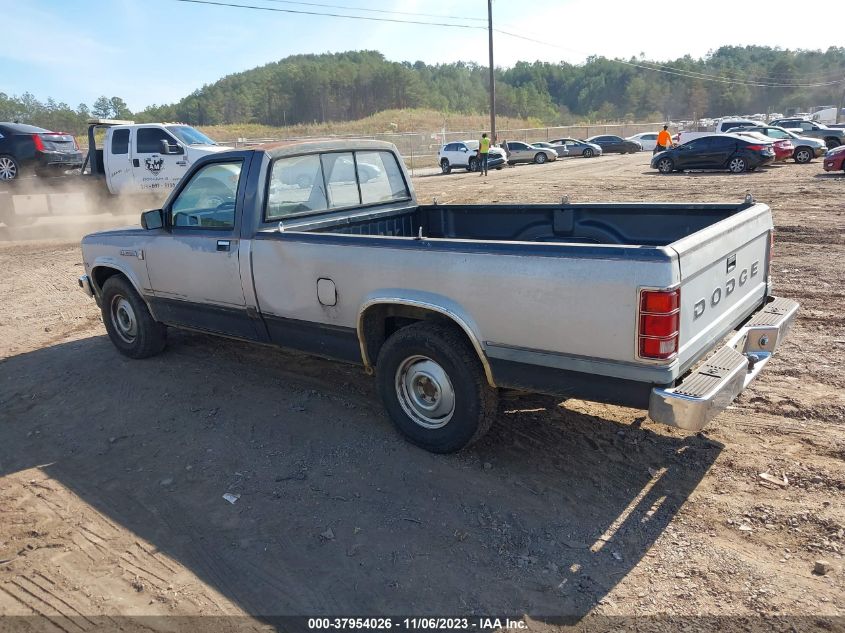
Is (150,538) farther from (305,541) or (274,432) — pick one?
(274,432)

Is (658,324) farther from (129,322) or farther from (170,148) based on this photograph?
(170,148)

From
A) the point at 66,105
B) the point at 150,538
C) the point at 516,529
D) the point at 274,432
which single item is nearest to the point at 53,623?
the point at 150,538

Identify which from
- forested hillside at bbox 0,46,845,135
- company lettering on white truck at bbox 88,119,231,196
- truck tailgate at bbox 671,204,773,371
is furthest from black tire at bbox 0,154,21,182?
forested hillside at bbox 0,46,845,135

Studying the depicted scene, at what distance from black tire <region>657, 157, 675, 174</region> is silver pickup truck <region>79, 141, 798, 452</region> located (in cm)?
2092

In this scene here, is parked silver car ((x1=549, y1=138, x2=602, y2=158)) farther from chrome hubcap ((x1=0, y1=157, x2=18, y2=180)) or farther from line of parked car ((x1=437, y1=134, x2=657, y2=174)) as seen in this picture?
chrome hubcap ((x1=0, y1=157, x2=18, y2=180))

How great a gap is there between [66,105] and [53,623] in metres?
83.9

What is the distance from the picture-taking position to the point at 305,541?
3463 millimetres

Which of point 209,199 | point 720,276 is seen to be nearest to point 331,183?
point 209,199

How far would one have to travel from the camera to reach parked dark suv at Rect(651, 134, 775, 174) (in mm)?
22359

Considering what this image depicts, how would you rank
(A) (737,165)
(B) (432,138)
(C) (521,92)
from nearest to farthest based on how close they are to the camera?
1. (A) (737,165)
2. (B) (432,138)
3. (C) (521,92)

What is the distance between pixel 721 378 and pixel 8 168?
1706cm

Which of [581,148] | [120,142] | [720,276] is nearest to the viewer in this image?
[720,276]

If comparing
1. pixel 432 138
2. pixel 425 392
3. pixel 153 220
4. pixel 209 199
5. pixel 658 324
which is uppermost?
pixel 432 138

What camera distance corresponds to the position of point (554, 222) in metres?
5.30
